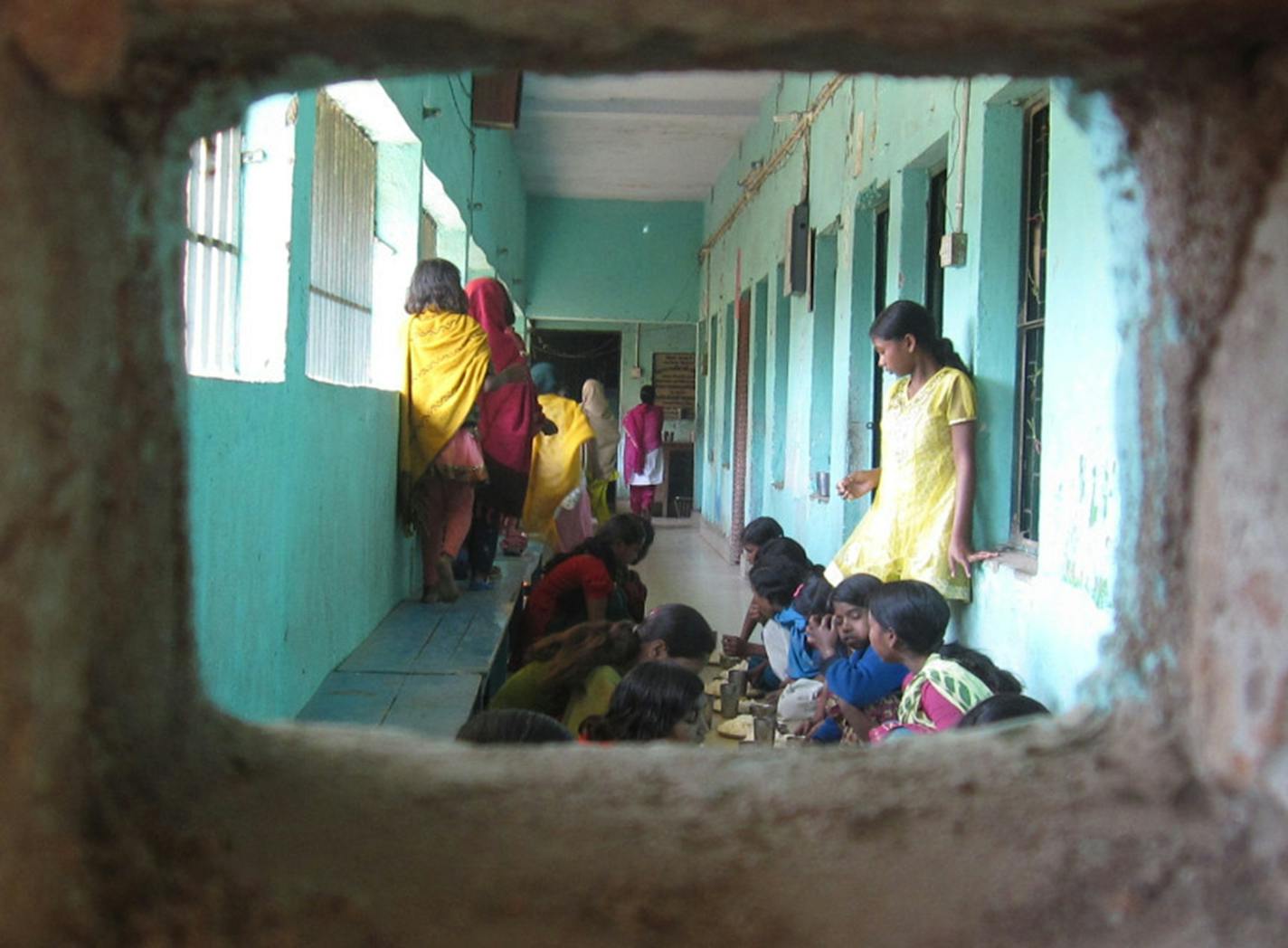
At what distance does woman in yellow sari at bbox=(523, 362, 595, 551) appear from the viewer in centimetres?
699

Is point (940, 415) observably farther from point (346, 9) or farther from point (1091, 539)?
point (346, 9)

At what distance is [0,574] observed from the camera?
2.52ft

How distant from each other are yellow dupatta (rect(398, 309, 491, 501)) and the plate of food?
5.69 feet

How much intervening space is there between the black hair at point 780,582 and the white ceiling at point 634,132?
420cm

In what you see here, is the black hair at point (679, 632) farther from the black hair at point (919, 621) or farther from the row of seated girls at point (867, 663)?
the black hair at point (919, 621)

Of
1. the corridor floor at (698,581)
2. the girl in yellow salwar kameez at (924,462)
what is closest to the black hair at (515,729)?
the girl in yellow salwar kameez at (924,462)

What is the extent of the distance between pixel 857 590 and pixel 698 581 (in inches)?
201

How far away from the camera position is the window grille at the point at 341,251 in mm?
4051

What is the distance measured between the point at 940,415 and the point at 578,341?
47.6 ft

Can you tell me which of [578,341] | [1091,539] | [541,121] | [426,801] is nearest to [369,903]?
[426,801]

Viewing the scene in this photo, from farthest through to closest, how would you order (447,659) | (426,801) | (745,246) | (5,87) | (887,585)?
(745,246) → (447,659) → (887,585) → (426,801) → (5,87)

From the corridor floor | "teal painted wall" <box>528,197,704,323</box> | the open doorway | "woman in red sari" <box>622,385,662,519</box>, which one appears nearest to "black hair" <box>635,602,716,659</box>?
the corridor floor

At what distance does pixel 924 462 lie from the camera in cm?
395

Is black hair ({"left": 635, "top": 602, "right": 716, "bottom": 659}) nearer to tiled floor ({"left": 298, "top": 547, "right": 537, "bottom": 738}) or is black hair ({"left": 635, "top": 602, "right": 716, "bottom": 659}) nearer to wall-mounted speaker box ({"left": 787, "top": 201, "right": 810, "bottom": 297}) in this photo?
tiled floor ({"left": 298, "top": 547, "right": 537, "bottom": 738})
